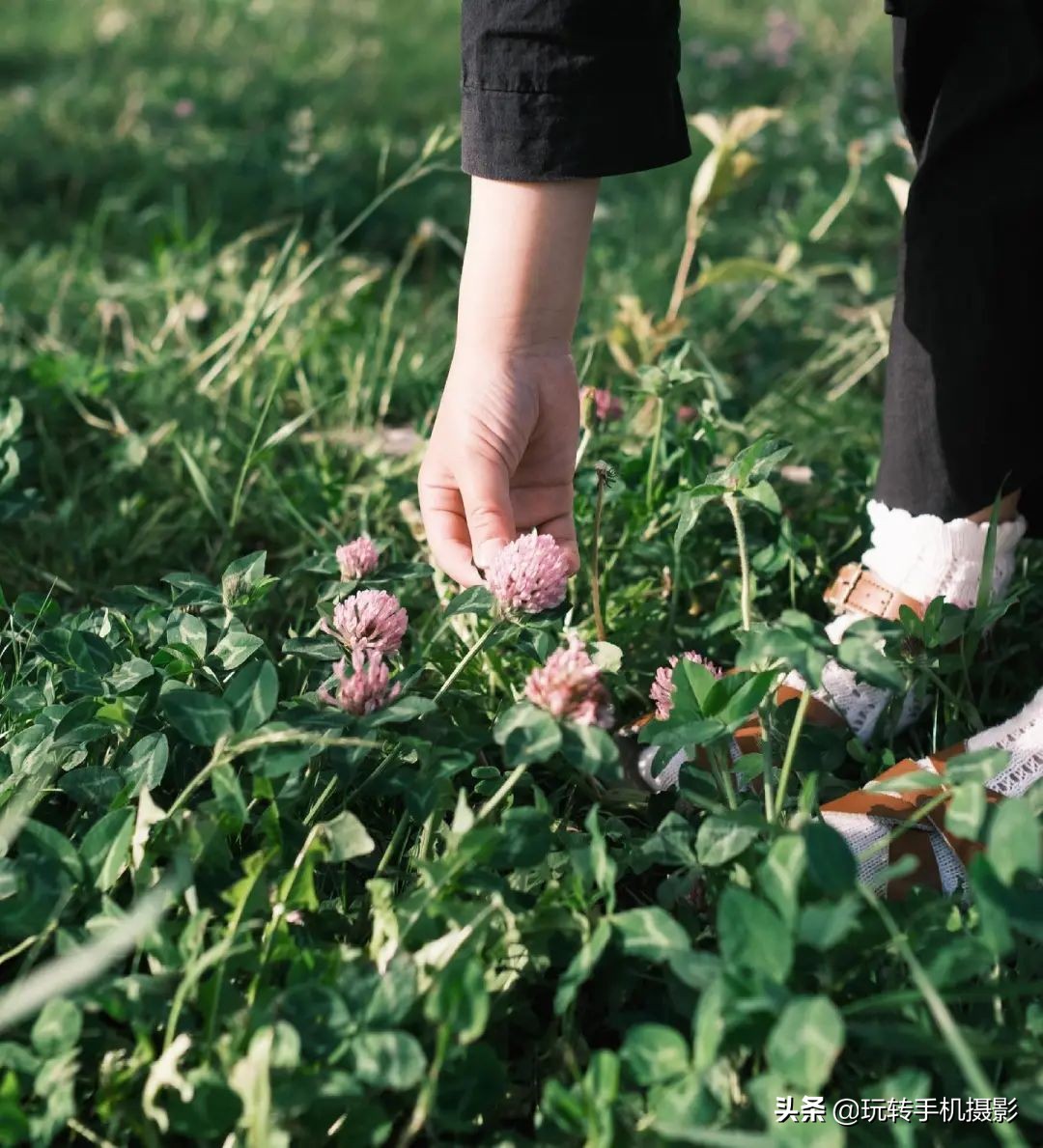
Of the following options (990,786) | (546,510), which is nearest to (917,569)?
(990,786)

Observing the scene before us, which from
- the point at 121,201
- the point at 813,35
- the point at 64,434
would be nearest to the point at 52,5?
the point at 121,201

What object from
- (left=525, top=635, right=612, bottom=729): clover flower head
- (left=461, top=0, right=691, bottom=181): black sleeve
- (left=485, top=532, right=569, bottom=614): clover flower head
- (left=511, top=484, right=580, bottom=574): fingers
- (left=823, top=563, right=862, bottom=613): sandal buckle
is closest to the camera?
(left=525, top=635, right=612, bottom=729): clover flower head

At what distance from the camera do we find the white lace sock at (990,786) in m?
1.13

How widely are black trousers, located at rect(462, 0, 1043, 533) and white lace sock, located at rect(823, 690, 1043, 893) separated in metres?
0.27

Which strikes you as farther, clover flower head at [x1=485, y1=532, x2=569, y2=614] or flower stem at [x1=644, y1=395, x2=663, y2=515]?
flower stem at [x1=644, y1=395, x2=663, y2=515]

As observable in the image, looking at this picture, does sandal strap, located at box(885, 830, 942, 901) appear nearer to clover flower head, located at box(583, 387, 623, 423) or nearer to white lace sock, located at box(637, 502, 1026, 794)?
white lace sock, located at box(637, 502, 1026, 794)

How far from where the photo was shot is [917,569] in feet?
4.65

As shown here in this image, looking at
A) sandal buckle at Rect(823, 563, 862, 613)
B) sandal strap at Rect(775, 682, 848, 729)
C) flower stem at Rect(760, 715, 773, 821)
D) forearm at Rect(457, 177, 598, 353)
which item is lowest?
sandal strap at Rect(775, 682, 848, 729)

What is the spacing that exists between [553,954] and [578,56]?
0.78m

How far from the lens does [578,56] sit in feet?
3.95

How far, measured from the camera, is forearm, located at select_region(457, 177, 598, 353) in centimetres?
124

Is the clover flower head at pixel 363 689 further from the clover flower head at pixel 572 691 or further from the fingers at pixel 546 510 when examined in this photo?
the fingers at pixel 546 510

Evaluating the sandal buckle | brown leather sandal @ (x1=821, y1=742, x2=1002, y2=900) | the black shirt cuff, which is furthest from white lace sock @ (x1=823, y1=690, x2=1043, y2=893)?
the black shirt cuff

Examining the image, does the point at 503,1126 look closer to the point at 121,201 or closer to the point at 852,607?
the point at 852,607
